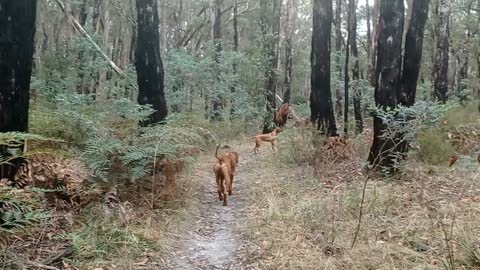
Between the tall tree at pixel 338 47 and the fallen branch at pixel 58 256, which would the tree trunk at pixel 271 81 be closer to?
the tall tree at pixel 338 47

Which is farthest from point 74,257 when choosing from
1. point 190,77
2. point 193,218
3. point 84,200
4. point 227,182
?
point 190,77

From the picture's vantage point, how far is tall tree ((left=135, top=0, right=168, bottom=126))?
9.52 meters

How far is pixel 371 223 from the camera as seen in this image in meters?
5.65

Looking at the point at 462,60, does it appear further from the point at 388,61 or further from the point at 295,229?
the point at 295,229

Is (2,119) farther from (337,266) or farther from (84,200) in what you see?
(337,266)

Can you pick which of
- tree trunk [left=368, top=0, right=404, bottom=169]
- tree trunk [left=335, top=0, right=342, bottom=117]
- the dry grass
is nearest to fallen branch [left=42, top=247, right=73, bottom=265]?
the dry grass

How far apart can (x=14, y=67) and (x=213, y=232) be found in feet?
10.4

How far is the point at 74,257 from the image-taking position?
4.73m

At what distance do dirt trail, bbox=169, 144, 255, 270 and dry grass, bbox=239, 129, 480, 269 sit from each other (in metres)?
0.23

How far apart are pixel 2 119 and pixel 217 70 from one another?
14.0m

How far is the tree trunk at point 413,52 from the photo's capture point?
30.4 ft

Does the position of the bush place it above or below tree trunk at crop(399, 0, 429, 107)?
below

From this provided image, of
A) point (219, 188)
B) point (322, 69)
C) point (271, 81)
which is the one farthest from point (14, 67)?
point (271, 81)

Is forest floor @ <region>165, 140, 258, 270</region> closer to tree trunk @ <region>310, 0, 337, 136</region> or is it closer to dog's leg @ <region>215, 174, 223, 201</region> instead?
dog's leg @ <region>215, 174, 223, 201</region>
